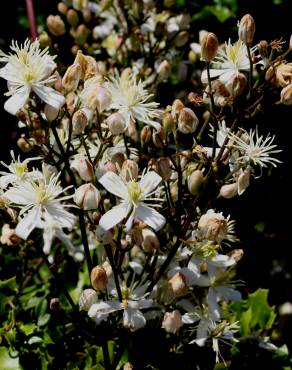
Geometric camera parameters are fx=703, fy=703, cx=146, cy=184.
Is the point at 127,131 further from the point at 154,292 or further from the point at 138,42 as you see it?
the point at 138,42

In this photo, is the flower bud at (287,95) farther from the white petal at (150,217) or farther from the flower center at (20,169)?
the flower center at (20,169)

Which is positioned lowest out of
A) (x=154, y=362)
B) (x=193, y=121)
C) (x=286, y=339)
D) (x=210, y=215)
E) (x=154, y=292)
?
(x=286, y=339)

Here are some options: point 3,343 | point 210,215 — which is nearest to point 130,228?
point 210,215

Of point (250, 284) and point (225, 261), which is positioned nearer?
point (225, 261)

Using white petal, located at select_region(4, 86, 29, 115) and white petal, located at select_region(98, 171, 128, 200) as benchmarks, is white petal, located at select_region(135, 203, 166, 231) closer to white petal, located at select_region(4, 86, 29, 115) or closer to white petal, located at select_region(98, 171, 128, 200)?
white petal, located at select_region(98, 171, 128, 200)

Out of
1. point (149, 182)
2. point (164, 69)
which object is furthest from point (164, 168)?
point (164, 69)

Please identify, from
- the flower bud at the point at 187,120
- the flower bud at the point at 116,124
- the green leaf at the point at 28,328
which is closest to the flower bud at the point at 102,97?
the flower bud at the point at 116,124
